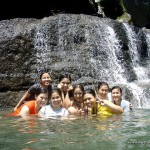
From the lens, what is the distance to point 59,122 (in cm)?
640

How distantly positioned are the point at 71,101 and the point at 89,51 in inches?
250

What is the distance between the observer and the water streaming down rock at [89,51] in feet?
41.3

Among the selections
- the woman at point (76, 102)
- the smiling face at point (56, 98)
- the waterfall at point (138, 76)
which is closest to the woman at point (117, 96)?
the woman at point (76, 102)

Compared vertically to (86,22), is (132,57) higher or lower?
lower

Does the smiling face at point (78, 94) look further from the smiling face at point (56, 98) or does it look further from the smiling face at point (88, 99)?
the smiling face at point (56, 98)

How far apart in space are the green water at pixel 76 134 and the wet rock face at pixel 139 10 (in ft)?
52.7

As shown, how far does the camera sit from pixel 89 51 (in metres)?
13.5

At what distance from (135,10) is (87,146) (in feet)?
63.3

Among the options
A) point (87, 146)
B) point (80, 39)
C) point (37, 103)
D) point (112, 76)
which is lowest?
point (87, 146)

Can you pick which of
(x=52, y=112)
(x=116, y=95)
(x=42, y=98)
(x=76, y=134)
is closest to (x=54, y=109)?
(x=52, y=112)

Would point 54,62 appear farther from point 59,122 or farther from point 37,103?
point 59,122

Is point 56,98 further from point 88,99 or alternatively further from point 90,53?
point 90,53

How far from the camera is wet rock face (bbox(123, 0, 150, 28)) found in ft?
73.0

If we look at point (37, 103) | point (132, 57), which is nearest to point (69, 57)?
point (132, 57)
